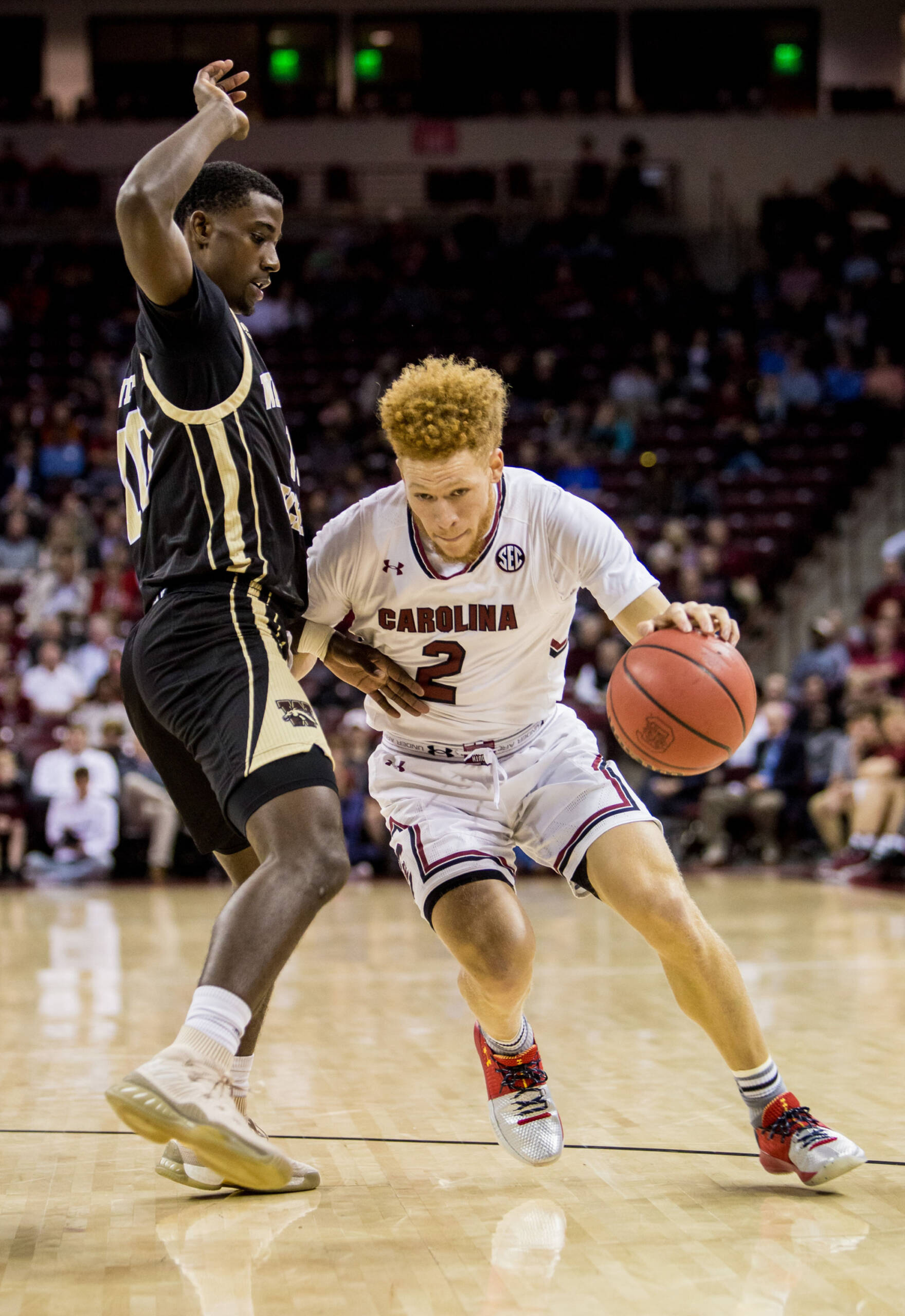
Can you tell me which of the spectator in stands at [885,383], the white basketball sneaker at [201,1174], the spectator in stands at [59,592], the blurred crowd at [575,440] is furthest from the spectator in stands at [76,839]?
the spectator in stands at [885,383]

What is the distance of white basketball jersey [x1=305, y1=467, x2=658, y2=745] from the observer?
11.9ft

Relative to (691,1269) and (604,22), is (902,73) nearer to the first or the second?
(604,22)

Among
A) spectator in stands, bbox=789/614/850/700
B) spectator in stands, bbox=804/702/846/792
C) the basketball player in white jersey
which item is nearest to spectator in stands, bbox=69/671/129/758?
spectator in stands, bbox=804/702/846/792

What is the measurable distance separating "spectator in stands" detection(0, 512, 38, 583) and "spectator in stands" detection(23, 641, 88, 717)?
2.24 m

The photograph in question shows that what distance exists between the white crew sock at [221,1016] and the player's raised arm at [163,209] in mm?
1375

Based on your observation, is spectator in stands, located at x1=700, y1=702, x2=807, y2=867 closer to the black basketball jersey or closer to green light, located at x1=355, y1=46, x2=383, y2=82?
the black basketball jersey

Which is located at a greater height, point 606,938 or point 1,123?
point 1,123

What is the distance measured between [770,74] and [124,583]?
13.7 metres

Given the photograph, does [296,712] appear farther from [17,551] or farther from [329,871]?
[17,551]

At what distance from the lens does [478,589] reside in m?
3.64

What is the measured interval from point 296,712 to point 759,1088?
1.37 metres

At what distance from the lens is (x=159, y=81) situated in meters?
22.3

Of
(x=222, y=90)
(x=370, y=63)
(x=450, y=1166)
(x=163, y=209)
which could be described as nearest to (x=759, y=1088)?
(x=450, y=1166)

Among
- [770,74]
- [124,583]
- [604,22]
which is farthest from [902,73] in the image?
[124,583]
